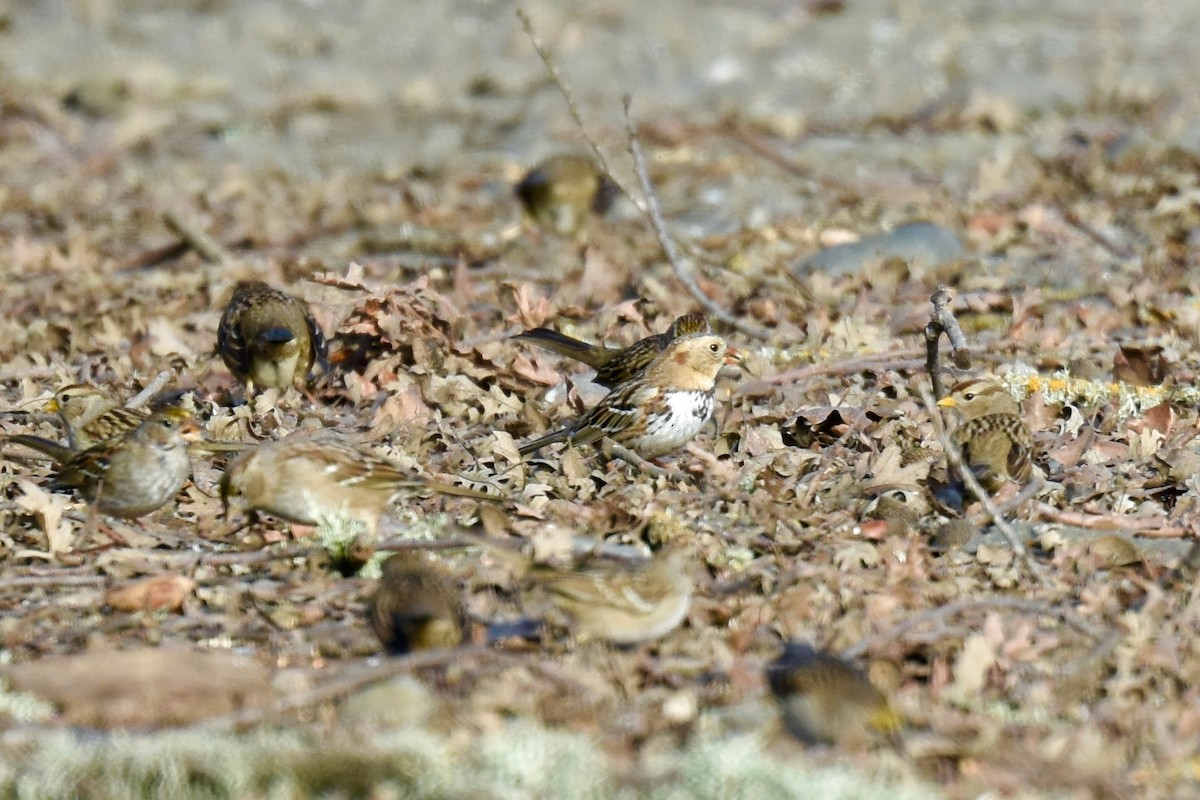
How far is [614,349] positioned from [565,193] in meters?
4.62

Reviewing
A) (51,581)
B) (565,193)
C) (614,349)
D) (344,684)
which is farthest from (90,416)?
(565,193)

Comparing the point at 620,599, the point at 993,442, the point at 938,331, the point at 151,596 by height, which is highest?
the point at 938,331

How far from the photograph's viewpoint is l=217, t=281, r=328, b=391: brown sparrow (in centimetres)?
930

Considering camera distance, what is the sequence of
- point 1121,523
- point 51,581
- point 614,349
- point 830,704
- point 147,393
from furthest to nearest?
point 614,349 → point 147,393 → point 1121,523 → point 51,581 → point 830,704

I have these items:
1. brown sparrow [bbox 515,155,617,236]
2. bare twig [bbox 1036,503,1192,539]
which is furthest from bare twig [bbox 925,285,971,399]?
brown sparrow [bbox 515,155,617,236]

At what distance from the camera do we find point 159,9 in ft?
67.2

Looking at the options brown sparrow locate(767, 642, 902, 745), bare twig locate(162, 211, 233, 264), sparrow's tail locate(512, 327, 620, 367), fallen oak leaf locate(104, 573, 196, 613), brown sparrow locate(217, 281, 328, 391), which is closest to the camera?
brown sparrow locate(767, 642, 902, 745)

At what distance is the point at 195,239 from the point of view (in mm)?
13227

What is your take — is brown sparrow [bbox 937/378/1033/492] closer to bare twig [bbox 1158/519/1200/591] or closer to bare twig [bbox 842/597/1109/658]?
bare twig [bbox 1158/519/1200/591]

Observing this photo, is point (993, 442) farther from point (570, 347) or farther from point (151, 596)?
point (151, 596)

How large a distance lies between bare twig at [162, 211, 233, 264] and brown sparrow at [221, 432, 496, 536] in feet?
20.2

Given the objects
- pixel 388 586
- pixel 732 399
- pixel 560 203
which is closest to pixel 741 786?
pixel 388 586

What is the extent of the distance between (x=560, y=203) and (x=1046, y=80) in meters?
6.76

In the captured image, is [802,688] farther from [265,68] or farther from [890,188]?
[265,68]
